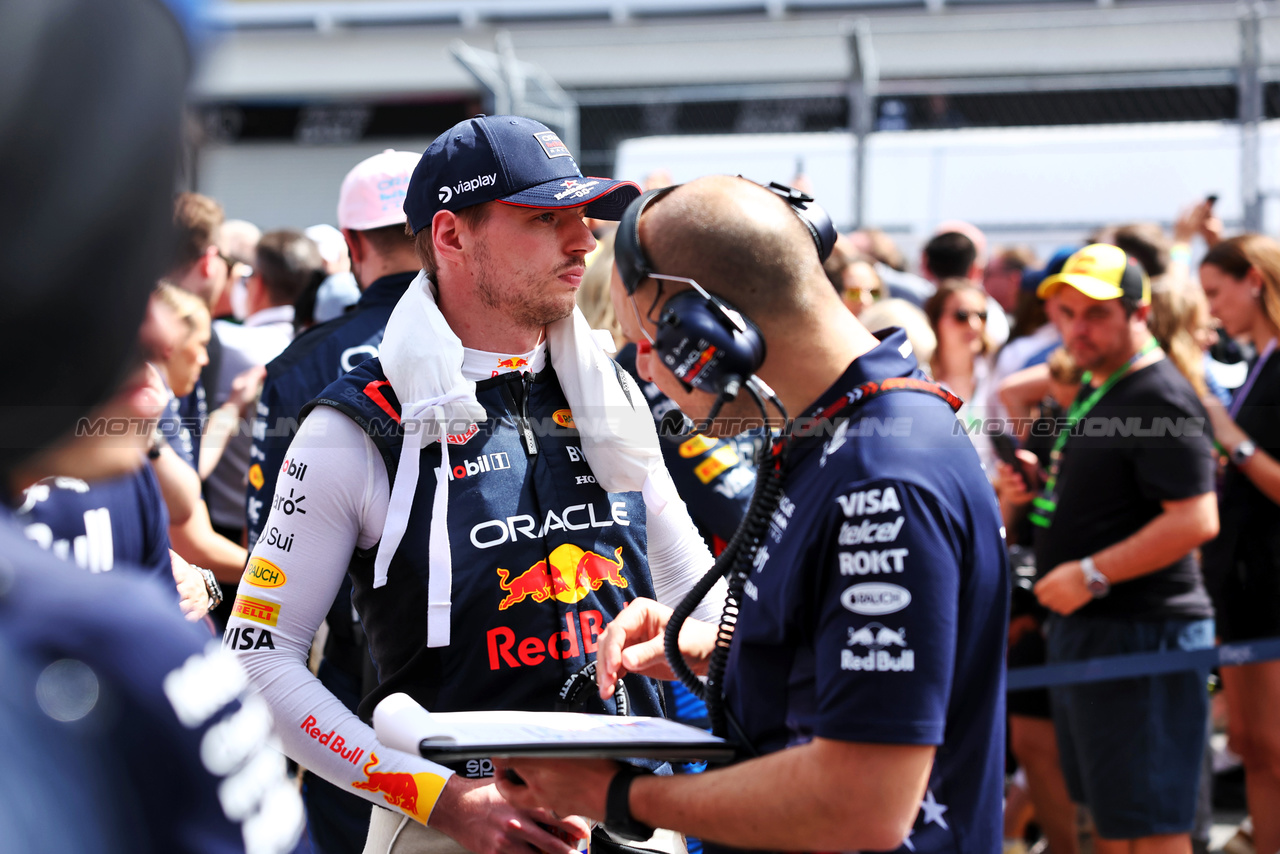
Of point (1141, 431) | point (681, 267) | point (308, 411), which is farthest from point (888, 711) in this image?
point (1141, 431)

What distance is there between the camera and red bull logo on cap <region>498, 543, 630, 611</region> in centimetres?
216

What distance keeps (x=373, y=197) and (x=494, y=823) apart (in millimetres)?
2053

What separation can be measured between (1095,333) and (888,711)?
300 cm

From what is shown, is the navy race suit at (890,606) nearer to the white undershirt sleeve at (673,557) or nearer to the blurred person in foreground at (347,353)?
the white undershirt sleeve at (673,557)

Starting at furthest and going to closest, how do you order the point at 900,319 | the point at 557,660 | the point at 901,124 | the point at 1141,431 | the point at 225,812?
the point at 901,124
the point at 900,319
the point at 1141,431
the point at 557,660
the point at 225,812

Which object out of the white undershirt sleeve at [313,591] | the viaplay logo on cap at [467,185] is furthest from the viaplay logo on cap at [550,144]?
the white undershirt sleeve at [313,591]

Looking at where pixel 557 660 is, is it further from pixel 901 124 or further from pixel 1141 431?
pixel 901 124

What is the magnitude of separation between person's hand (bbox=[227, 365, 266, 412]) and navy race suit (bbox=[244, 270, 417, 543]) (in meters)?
1.31

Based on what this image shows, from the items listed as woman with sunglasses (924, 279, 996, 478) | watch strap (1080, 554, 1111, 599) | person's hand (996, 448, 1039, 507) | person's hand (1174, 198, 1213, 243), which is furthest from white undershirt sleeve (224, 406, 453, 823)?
person's hand (1174, 198, 1213, 243)

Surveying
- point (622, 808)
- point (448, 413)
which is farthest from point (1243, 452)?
point (622, 808)

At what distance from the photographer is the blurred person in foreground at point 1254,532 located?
4500 mm

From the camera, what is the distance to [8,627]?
0.67 m

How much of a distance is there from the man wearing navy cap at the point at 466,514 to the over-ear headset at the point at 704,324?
489mm

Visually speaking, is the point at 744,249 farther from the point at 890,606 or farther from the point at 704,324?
the point at 890,606
